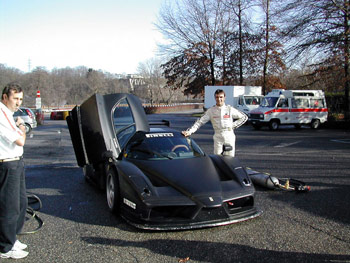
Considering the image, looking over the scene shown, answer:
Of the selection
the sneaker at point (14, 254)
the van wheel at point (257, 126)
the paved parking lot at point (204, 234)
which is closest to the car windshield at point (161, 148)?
the paved parking lot at point (204, 234)

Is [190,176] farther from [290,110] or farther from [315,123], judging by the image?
[315,123]

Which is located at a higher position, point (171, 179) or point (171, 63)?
point (171, 63)

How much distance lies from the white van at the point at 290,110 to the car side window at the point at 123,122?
14.7 meters

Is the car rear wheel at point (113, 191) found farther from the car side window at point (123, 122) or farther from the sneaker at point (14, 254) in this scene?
the sneaker at point (14, 254)

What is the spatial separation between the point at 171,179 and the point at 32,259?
1.88 meters

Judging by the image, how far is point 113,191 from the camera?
5.03 meters

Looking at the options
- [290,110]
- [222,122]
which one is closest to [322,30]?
[290,110]

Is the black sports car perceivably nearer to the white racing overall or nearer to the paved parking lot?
the paved parking lot

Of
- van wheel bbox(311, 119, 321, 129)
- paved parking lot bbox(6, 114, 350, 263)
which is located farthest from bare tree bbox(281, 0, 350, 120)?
paved parking lot bbox(6, 114, 350, 263)

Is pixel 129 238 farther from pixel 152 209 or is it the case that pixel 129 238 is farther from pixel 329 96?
pixel 329 96

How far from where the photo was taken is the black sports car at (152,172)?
4.13 m

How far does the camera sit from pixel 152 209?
13.6 feet

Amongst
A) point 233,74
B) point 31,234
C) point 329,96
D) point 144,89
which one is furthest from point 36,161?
point 144,89

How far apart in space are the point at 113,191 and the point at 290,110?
17307mm
